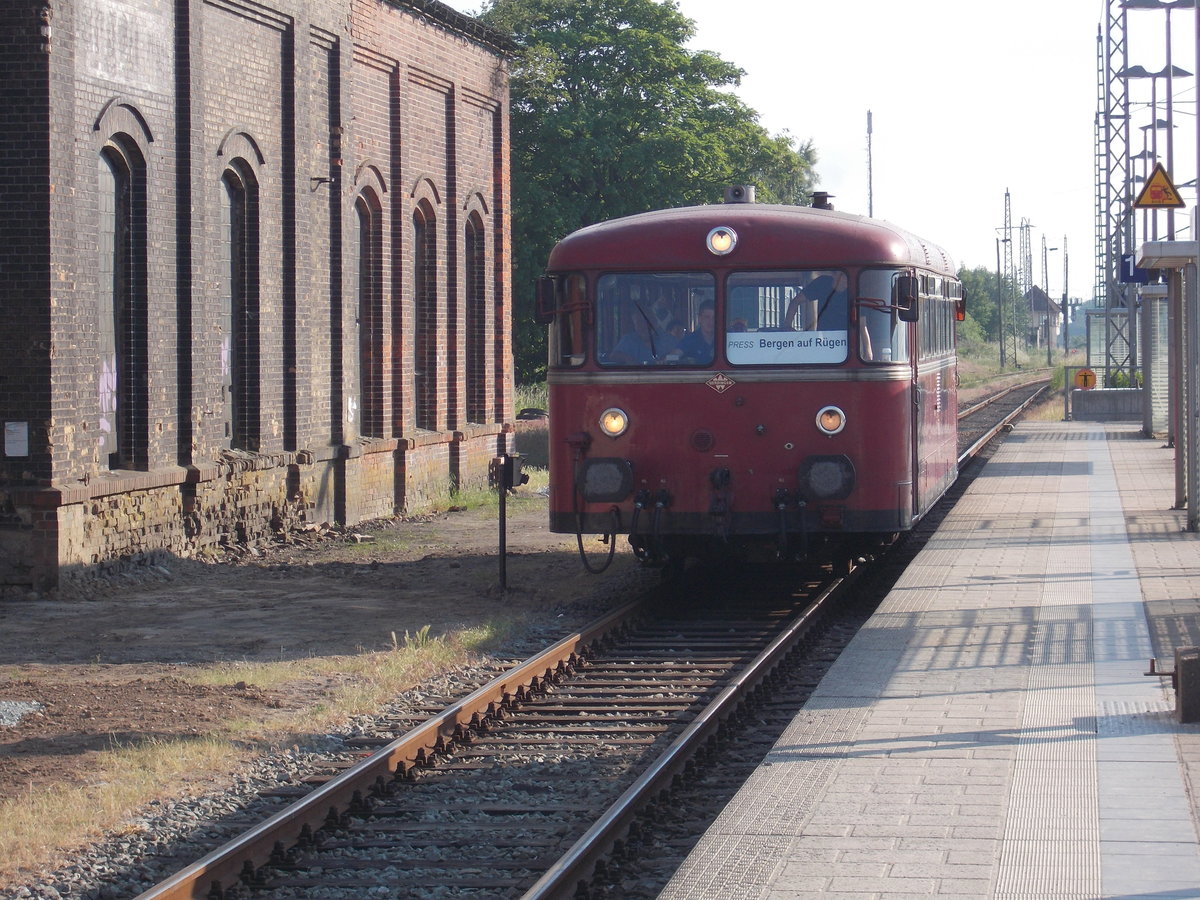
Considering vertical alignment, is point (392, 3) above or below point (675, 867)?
above

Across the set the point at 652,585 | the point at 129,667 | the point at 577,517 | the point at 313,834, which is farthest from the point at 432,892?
the point at 652,585

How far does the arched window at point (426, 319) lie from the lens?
22641mm

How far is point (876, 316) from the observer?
1195cm

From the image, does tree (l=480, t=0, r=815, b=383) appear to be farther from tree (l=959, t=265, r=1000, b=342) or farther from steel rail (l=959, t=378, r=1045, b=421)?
tree (l=959, t=265, r=1000, b=342)

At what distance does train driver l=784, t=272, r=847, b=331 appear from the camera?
1191 cm

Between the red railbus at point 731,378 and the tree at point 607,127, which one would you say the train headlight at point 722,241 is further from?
the tree at point 607,127

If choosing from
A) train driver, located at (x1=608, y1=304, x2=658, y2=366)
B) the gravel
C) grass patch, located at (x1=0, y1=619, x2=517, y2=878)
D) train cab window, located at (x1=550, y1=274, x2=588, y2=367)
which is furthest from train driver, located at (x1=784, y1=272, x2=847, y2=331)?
the gravel

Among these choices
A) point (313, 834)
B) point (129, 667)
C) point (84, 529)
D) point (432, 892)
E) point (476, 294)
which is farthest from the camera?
point (476, 294)

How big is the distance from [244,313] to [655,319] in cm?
671

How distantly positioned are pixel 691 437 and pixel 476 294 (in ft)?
44.9

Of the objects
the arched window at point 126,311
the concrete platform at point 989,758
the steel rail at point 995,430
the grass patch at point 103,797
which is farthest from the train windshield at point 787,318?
the steel rail at point 995,430

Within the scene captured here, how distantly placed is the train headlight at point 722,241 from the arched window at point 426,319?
1112cm

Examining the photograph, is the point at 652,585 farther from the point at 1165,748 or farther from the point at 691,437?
the point at 1165,748

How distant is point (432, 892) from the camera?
19.8 ft
